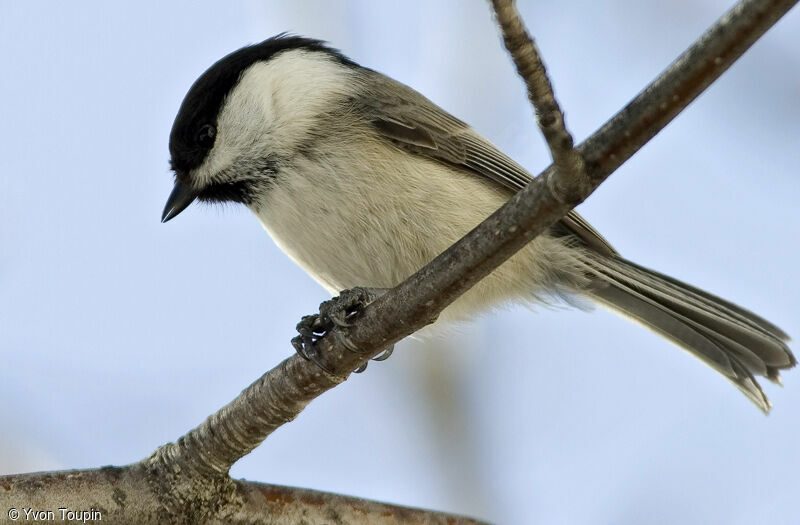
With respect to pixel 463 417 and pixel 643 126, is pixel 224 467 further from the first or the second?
pixel 463 417

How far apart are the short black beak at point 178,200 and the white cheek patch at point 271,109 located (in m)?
0.07

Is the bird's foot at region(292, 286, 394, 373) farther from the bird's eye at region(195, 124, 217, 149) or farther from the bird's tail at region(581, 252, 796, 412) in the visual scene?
the bird's tail at region(581, 252, 796, 412)

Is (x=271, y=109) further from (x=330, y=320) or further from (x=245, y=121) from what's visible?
(x=330, y=320)

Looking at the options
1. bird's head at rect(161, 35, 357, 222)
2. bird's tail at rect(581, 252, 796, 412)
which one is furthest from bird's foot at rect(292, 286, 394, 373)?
bird's tail at rect(581, 252, 796, 412)

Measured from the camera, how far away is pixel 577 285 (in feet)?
8.27

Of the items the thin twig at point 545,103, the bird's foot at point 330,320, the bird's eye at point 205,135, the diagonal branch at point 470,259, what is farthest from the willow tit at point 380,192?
the thin twig at point 545,103

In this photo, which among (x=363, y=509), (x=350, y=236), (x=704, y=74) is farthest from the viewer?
(x=350, y=236)

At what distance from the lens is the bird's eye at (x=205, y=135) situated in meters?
2.46

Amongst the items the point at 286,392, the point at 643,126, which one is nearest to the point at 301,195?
the point at 286,392

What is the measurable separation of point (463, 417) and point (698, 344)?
86cm

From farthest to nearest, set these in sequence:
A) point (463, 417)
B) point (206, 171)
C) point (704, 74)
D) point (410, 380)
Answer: point (410, 380)
point (463, 417)
point (206, 171)
point (704, 74)

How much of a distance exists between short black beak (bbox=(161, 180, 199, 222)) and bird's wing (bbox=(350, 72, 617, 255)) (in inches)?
22.0

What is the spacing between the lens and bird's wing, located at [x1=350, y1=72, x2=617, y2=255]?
241 cm

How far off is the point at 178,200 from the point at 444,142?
816 mm
